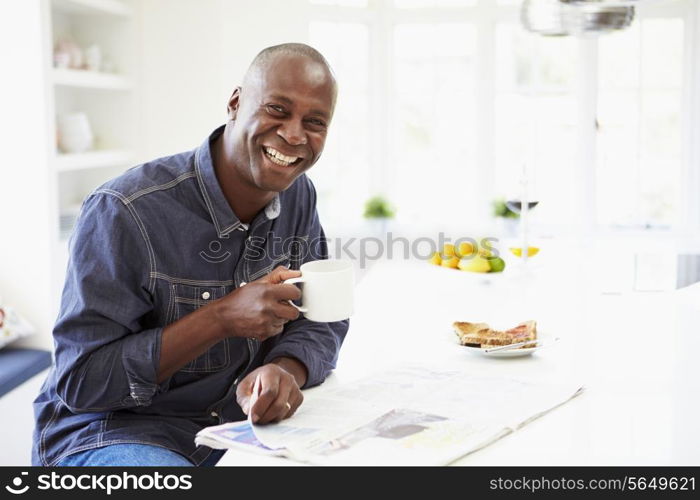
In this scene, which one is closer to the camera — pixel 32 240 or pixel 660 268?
pixel 32 240

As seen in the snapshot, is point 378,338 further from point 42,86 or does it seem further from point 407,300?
point 42,86

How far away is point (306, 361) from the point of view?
1550 mm

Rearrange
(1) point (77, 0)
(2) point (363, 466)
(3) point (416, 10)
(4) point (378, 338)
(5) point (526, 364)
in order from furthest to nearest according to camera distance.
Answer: (3) point (416, 10)
(1) point (77, 0)
(4) point (378, 338)
(5) point (526, 364)
(2) point (363, 466)

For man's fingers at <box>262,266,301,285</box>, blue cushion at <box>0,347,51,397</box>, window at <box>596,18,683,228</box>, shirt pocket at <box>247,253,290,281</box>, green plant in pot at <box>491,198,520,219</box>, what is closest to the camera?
man's fingers at <box>262,266,301,285</box>

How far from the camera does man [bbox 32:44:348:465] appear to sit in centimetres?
145

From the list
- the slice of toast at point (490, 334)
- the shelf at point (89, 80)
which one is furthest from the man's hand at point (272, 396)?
the shelf at point (89, 80)

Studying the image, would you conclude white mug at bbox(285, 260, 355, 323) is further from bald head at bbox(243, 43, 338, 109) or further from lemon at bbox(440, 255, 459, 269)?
lemon at bbox(440, 255, 459, 269)

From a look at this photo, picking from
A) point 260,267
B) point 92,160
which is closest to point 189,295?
point 260,267

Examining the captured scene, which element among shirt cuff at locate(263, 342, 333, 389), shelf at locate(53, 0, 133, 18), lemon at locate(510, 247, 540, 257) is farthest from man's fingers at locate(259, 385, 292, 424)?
shelf at locate(53, 0, 133, 18)

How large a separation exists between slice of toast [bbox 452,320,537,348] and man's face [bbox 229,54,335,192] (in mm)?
505

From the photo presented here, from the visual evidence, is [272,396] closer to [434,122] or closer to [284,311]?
[284,311]

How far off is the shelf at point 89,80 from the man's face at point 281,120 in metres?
2.46

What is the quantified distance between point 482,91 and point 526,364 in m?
3.77

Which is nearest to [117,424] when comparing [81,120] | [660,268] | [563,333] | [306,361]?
[306,361]
